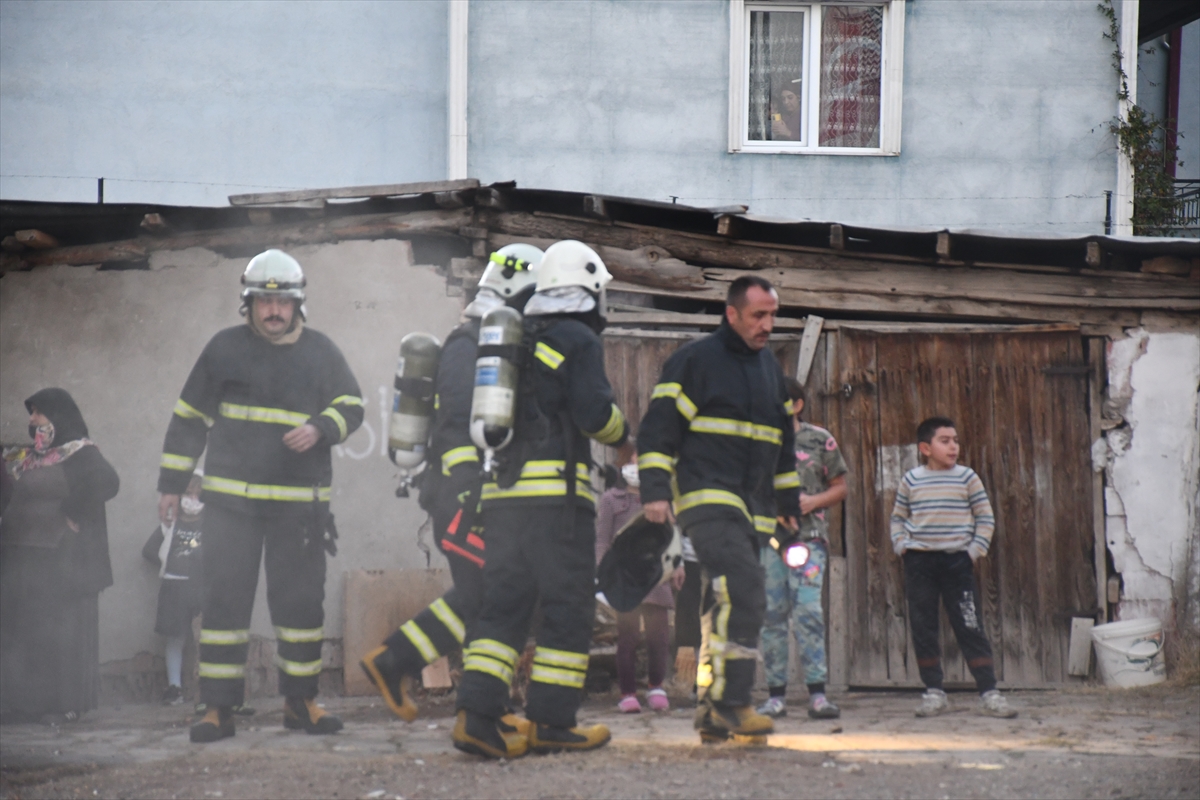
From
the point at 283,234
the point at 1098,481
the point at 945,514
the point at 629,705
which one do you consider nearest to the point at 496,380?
the point at 629,705

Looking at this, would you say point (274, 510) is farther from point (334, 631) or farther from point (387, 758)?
point (334, 631)

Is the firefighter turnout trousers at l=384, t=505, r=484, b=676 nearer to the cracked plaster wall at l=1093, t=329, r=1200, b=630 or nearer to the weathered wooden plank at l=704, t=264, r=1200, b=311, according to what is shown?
the weathered wooden plank at l=704, t=264, r=1200, b=311

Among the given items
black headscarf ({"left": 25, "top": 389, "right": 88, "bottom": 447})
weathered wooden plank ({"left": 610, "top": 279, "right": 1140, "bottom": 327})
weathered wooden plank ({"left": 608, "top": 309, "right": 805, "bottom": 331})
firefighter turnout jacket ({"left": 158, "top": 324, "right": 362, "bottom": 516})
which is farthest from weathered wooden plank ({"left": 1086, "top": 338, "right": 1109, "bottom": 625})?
black headscarf ({"left": 25, "top": 389, "right": 88, "bottom": 447})

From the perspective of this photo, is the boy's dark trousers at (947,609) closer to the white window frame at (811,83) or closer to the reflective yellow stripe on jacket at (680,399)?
the reflective yellow stripe on jacket at (680,399)

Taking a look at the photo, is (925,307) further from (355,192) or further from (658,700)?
(355,192)

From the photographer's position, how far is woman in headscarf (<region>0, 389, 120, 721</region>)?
7570mm

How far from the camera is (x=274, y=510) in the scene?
247 inches

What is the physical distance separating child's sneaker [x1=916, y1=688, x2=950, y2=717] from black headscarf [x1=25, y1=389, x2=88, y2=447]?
5.35 meters

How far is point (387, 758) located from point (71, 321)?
16.0ft

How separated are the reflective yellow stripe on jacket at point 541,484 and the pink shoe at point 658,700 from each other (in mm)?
2410

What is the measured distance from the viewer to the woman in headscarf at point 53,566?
757 cm

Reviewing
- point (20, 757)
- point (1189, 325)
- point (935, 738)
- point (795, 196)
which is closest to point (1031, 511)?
point (1189, 325)

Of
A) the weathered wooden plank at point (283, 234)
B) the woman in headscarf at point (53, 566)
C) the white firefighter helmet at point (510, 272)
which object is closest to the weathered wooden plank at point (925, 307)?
the weathered wooden plank at point (283, 234)

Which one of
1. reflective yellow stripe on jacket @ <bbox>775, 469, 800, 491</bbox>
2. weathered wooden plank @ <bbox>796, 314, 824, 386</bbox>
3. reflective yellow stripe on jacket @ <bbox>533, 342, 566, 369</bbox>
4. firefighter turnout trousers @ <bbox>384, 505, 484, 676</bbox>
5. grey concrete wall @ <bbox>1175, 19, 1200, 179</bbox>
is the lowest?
firefighter turnout trousers @ <bbox>384, 505, 484, 676</bbox>
